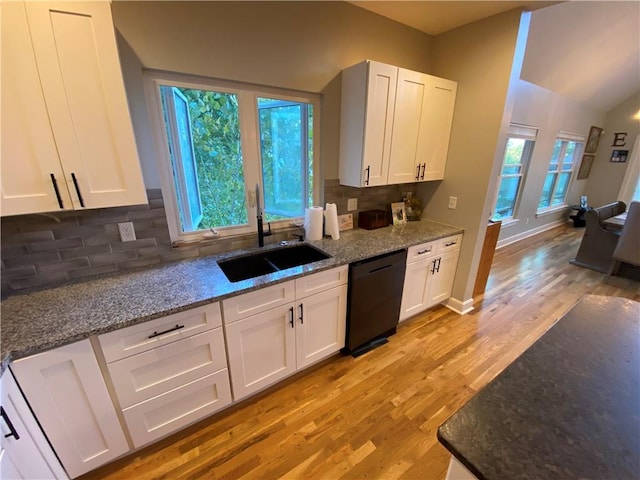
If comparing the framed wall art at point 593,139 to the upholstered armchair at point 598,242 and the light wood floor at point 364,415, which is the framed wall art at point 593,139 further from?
the light wood floor at point 364,415

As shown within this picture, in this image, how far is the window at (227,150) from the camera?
1.68 m

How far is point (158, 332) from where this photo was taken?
1.27 metres

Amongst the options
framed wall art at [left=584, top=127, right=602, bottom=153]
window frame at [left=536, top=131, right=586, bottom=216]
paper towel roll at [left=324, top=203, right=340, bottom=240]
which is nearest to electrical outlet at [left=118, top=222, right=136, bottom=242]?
paper towel roll at [left=324, top=203, right=340, bottom=240]

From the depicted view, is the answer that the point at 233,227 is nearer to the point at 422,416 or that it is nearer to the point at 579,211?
the point at 422,416

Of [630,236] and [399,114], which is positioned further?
[630,236]

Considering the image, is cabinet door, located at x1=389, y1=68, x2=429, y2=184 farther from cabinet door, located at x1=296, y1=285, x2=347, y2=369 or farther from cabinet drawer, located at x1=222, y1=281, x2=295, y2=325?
cabinet drawer, located at x1=222, y1=281, x2=295, y2=325

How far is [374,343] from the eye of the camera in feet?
7.37

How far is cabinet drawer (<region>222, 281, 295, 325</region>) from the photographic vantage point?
1.45 metres

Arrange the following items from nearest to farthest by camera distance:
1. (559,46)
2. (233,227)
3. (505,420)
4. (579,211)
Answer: (505,420)
(233,227)
(559,46)
(579,211)

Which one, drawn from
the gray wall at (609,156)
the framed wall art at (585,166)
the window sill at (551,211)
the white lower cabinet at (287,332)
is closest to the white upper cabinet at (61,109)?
the white lower cabinet at (287,332)

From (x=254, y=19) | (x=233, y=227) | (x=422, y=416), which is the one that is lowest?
(x=422, y=416)

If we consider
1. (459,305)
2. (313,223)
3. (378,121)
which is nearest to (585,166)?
(459,305)

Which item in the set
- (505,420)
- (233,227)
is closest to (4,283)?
(233,227)

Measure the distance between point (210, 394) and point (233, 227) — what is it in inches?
43.8
